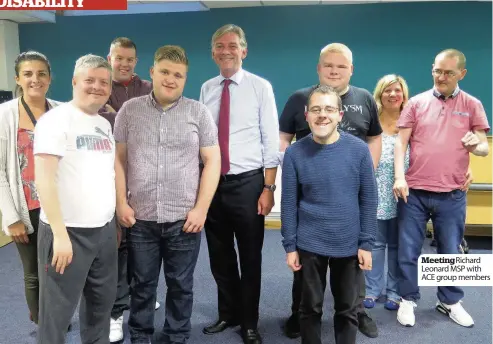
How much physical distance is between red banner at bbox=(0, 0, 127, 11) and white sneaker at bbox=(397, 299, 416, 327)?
7.80 ft

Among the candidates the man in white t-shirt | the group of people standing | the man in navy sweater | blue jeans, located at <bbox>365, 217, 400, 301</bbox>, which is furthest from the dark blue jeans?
blue jeans, located at <bbox>365, 217, 400, 301</bbox>

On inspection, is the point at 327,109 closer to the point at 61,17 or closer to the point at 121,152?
the point at 121,152

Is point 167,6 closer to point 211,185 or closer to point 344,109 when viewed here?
point 344,109

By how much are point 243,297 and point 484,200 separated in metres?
2.67

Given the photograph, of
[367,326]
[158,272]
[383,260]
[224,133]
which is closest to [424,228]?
[383,260]

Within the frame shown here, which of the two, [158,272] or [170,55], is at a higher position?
[170,55]

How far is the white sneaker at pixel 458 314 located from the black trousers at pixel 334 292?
39.1 inches

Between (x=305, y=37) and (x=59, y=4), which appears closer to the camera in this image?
(x=59, y=4)

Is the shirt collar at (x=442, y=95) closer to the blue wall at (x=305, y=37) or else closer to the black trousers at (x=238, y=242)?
the black trousers at (x=238, y=242)

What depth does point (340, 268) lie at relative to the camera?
183 centimetres

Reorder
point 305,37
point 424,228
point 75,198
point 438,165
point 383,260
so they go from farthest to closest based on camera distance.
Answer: point 305,37 → point 383,260 → point 424,228 → point 438,165 → point 75,198

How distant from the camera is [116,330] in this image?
88.7 inches

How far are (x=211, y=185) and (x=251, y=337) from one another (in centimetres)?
91

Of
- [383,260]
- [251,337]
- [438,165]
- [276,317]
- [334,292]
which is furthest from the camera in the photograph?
[383,260]
